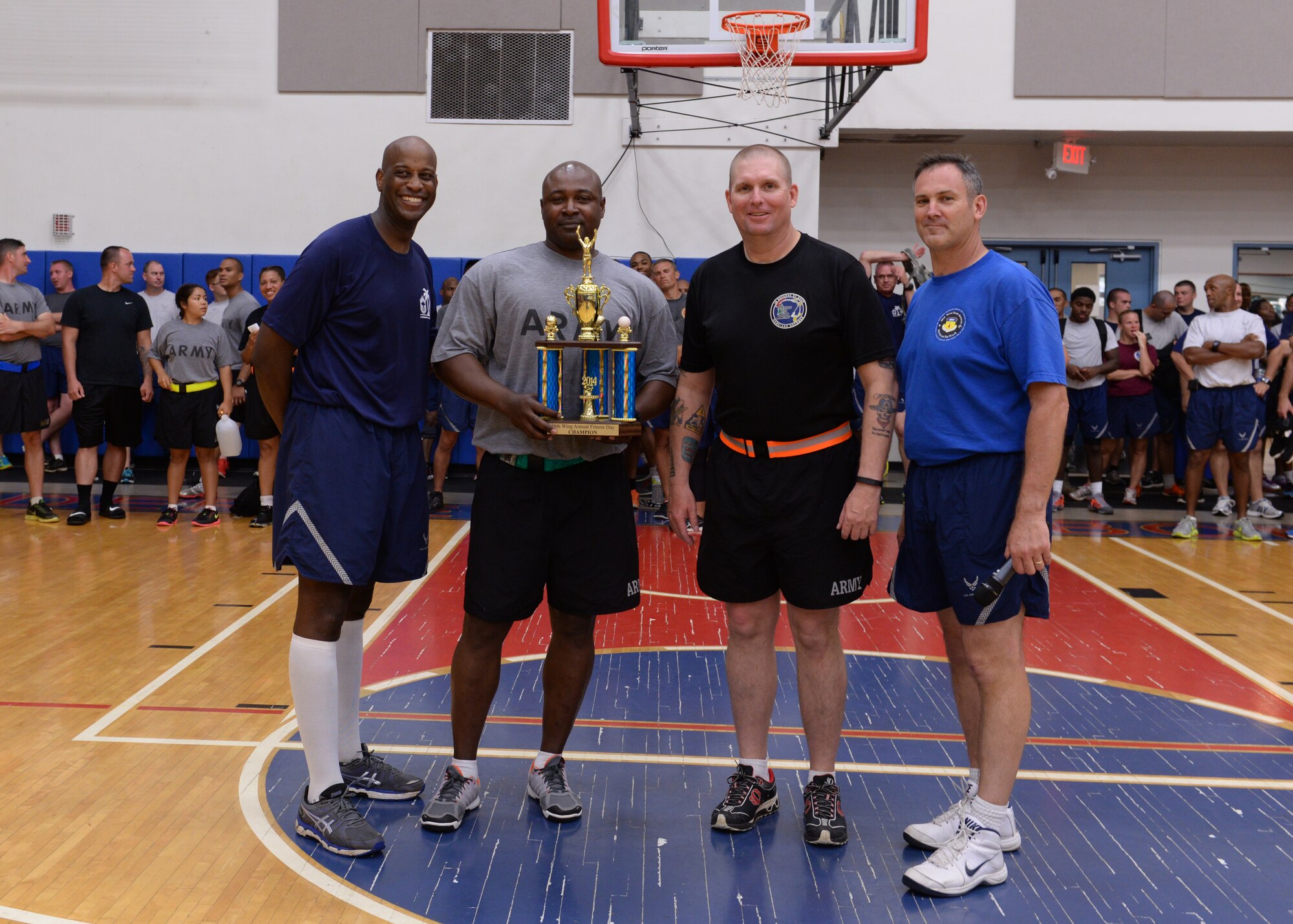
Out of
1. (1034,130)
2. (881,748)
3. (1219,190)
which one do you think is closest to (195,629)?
(881,748)

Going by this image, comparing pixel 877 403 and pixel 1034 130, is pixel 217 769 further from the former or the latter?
pixel 1034 130

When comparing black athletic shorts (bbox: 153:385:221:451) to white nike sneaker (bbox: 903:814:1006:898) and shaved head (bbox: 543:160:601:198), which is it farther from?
white nike sneaker (bbox: 903:814:1006:898)

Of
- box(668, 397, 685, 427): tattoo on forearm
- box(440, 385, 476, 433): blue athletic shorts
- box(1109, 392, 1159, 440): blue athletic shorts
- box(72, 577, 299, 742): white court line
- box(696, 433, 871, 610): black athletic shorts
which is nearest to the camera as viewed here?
box(696, 433, 871, 610): black athletic shorts

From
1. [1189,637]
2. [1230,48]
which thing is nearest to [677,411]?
[1189,637]

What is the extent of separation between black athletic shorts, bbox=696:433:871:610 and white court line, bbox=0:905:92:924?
1.88 metres

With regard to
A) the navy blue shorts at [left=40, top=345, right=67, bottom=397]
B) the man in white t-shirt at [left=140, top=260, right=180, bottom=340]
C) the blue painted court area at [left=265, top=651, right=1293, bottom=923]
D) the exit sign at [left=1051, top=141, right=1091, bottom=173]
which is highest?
the exit sign at [left=1051, top=141, right=1091, bottom=173]

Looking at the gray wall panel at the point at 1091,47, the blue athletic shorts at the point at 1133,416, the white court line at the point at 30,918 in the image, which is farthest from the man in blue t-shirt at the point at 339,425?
the gray wall panel at the point at 1091,47

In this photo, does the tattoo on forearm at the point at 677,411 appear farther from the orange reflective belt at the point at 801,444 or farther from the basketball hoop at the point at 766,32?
the basketball hoop at the point at 766,32

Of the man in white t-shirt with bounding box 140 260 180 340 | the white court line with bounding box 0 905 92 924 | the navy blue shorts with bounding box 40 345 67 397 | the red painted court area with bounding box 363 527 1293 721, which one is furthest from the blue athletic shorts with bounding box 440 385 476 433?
the white court line with bounding box 0 905 92 924

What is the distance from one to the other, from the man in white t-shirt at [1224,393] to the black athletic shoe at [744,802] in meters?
6.59

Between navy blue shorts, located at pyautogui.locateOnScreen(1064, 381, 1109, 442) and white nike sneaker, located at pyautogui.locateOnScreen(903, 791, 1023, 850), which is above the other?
navy blue shorts, located at pyautogui.locateOnScreen(1064, 381, 1109, 442)

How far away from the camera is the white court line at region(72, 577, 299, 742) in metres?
4.14

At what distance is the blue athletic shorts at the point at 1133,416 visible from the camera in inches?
420

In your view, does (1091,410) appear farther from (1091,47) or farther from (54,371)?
(54,371)
